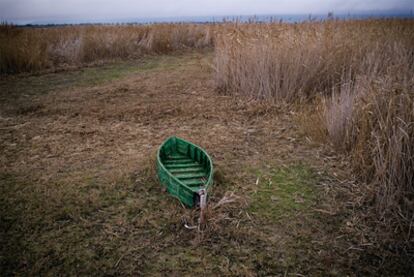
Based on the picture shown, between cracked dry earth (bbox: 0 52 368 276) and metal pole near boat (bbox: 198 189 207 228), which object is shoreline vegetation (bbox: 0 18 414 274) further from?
metal pole near boat (bbox: 198 189 207 228)

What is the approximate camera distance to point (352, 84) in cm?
390

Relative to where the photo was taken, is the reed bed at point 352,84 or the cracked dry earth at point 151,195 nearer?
the cracked dry earth at point 151,195

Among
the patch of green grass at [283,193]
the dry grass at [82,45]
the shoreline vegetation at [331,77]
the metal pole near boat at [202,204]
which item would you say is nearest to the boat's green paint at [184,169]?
the metal pole near boat at [202,204]

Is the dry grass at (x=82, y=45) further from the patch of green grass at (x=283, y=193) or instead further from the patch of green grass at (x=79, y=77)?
the patch of green grass at (x=283, y=193)

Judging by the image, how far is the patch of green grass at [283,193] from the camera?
2363mm

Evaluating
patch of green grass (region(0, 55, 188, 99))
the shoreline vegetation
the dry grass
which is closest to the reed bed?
the shoreline vegetation

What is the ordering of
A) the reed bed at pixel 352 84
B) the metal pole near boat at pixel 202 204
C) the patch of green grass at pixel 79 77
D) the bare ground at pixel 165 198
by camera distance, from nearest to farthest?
the bare ground at pixel 165 198
the metal pole near boat at pixel 202 204
the reed bed at pixel 352 84
the patch of green grass at pixel 79 77

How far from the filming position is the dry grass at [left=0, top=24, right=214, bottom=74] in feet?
23.3

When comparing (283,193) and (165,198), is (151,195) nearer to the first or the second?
(165,198)

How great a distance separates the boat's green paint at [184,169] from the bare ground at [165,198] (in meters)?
0.10

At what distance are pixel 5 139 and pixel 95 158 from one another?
141 centimetres

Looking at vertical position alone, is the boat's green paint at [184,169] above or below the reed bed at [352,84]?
below

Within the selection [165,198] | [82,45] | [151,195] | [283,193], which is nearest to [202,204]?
[165,198]

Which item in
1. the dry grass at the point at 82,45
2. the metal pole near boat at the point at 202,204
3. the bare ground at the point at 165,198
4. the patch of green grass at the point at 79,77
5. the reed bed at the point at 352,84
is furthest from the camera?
the dry grass at the point at 82,45
